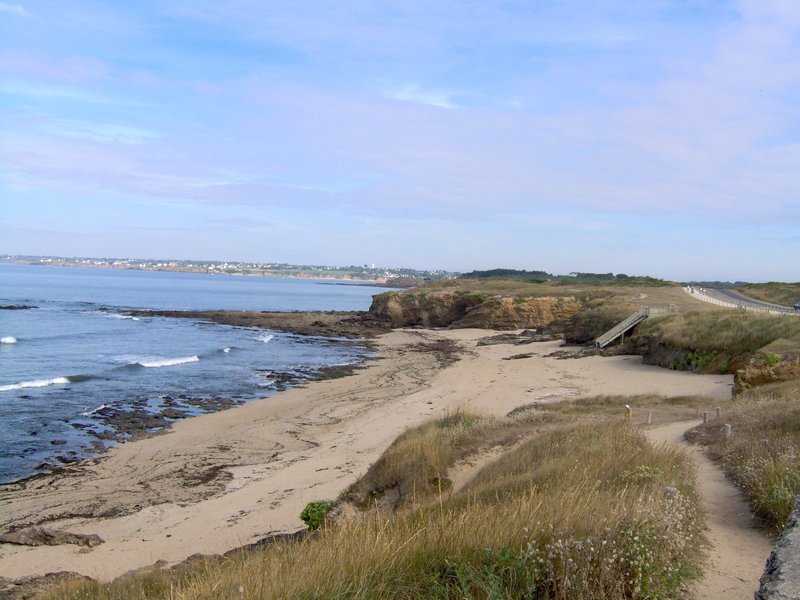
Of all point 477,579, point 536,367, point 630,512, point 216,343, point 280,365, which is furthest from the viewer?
point 216,343

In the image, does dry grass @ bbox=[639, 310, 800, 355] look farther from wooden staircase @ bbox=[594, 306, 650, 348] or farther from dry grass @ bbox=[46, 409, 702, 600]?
dry grass @ bbox=[46, 409, 702, 600]

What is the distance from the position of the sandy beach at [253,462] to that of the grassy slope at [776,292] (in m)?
39.0

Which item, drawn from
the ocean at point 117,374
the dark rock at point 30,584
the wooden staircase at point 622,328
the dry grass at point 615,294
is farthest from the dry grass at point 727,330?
the dark rock at point 30,584

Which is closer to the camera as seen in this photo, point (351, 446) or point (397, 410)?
point (351, 446)

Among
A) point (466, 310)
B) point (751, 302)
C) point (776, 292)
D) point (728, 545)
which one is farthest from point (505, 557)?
point (776, 292)

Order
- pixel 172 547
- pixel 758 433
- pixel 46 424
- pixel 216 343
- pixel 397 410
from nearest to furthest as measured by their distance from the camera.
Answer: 1. pixel 758 433
2. pixel 172 547
3. pixel 46 424
4. pixel 397 410
5. pixel 216 343

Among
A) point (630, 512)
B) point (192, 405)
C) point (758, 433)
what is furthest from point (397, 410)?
point (630, 512)

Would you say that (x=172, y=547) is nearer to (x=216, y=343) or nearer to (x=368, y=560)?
(x=368, y=560)

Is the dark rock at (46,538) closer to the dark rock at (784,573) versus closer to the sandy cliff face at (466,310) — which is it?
the dark rock at (784,573)

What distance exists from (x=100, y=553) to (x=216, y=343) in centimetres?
3790

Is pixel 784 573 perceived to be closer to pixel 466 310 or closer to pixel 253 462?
pixel 253 462

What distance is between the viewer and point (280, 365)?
38844 millimetres

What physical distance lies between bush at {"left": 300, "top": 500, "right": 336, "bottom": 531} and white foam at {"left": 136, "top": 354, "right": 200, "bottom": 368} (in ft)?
91.5

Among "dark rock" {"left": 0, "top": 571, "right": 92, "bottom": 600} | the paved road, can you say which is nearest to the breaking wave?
"dark rock" {"left": 0, "top": 571, "right": 92, "bottom": 600}
